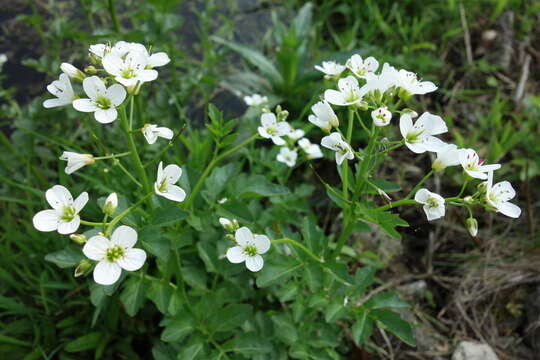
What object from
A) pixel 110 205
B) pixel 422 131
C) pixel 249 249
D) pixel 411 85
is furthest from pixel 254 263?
pixel 411 85

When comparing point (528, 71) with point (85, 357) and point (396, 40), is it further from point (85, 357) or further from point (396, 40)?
point (85, 357)

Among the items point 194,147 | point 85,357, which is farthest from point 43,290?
point 194,147

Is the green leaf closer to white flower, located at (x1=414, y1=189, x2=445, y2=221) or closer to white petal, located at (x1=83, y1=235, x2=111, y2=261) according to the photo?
white petal, located at (x1=83, y1=235, x2=111, y2=261)

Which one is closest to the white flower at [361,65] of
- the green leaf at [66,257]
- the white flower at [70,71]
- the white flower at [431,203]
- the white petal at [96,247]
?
the white flower at [431,203]

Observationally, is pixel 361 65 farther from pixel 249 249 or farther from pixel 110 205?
pixel 110 205

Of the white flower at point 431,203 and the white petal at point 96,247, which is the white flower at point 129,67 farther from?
the white flower at point 431,203

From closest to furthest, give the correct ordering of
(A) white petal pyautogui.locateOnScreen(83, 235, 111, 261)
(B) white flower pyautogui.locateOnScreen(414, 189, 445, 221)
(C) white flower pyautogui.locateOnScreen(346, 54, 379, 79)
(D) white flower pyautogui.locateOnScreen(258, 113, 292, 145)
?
(A) white petal pyautogui.locateOnScreen(83, 235, 111, 261)
(B) white flower pyautogui.locateOnScreen(414, 189, 445, 221)
(C) white flower pyautogui.locateOnScreen(346, 54, 379, 79)
(D) white flower pyautogui.locateOnScreen(258, 113, 292, 145)

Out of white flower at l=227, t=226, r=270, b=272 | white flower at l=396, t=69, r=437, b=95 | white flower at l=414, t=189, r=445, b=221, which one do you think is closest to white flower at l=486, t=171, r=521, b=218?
white flower at l=414, t=189, r=445, b=221

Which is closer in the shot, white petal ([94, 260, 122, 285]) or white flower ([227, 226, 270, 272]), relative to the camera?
white petal ([94, 260, 122, 285])
